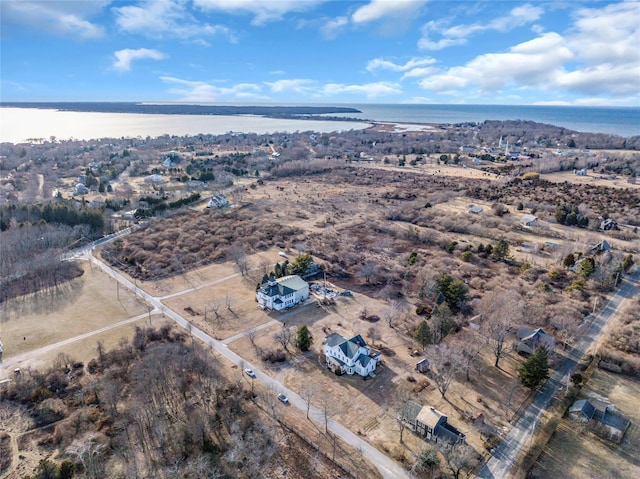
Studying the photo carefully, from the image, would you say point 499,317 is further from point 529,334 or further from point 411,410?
point 411,410

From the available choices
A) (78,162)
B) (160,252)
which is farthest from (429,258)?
(78,162)

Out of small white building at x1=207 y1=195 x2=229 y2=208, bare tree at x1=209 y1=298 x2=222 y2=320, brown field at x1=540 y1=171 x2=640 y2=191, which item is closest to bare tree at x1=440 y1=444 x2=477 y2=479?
bare tree at x1=209 y1=298 x2=222 y2=320

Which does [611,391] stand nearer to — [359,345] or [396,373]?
[396,373]

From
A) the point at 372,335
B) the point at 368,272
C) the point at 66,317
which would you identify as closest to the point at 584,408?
the point at 372,335

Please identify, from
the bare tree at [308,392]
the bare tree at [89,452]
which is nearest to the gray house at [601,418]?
the bare tree at [308,392]

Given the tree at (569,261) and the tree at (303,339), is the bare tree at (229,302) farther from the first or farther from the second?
the tree at (569,261)
